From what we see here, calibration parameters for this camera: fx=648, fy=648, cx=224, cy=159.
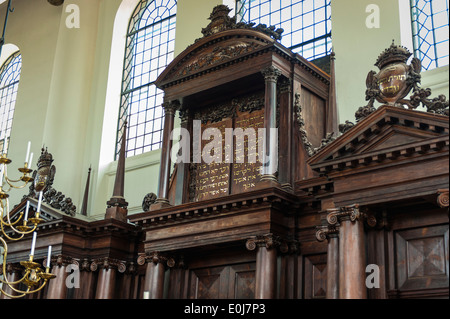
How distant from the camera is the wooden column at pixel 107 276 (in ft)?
46.9

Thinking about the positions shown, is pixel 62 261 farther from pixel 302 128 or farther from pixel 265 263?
pixel 302 128

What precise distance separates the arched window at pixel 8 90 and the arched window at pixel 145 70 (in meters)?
4.50

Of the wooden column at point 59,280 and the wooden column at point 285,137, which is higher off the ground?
the wooden column at point 285,137

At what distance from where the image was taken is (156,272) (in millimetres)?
12953

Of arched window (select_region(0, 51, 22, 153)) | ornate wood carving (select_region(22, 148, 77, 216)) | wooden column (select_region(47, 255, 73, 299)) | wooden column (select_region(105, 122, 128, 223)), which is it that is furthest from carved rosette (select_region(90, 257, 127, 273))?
arched window (select_region(0, 51, 22, 153))

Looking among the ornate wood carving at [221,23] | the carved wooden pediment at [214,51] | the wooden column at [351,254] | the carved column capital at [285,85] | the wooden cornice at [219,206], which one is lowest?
the wooden column at [351,254]

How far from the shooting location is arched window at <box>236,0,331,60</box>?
1447cm

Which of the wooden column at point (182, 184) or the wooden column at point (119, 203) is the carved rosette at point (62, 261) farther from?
the wooden column at point (182, 184)

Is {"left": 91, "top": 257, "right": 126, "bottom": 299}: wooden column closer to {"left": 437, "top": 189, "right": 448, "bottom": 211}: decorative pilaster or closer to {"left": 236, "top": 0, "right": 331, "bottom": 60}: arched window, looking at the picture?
{"left": 236, "top": 0, "right": 331, "bottom": 60}: arched window

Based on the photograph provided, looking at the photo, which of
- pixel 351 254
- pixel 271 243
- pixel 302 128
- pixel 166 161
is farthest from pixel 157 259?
pixel 351 254

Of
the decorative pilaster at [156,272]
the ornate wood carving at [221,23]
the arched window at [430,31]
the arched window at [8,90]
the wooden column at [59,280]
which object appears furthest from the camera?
the arched window at [8,90]

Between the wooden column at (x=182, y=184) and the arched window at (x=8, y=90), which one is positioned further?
the arched window at (x=8, y=90)

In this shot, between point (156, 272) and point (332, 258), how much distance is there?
401cm

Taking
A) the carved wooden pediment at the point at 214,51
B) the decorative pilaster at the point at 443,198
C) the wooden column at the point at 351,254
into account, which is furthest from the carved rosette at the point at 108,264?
the decorative pilaster at the point at 443,198
